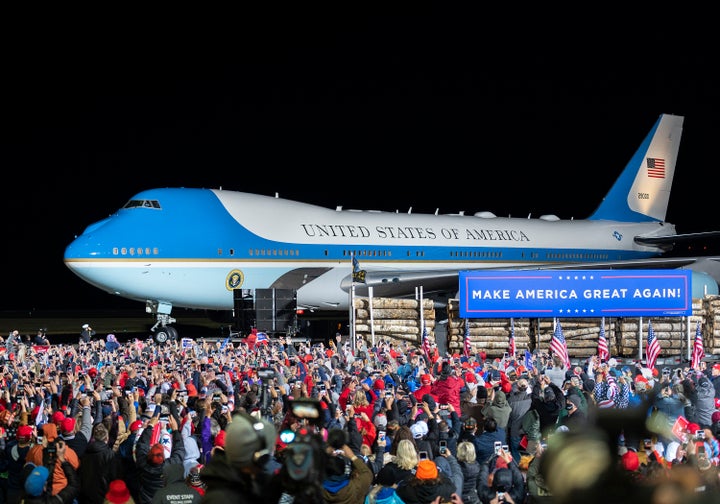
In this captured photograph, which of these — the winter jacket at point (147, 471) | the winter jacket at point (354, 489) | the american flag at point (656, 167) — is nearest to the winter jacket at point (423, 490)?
the winter jacket at point (354, 489)

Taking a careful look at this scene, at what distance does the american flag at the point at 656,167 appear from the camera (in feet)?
150

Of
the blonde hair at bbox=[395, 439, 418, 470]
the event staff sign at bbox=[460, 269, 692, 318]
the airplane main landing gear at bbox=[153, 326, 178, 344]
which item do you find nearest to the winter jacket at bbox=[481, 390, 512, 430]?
the blonde hair at bbox=[395, 439, 418, 470]

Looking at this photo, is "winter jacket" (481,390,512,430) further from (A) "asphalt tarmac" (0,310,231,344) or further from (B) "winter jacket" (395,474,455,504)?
(A) "asphalt tarmac" (0,310,231,344)

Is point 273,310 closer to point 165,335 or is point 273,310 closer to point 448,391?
point 165,335

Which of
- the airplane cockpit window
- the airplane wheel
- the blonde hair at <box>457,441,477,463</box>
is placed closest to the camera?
the blonde hair at <box>457,441,477,463</box>

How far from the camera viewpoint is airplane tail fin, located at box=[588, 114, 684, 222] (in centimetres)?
4491

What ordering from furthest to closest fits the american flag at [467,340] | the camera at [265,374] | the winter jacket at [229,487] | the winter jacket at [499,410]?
1. the american flag at [467,340]
2. the camera at [265,374]
3. the winter jacket at [499,410]
4. the winter jacket at [229,487]

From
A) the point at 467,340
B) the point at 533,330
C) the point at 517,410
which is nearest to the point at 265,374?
the point at 517,410

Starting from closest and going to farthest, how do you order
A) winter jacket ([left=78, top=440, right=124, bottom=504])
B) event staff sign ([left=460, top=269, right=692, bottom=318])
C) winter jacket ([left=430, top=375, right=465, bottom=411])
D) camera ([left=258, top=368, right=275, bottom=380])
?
winter jacket ([left=78, top=440, right=124, bottom=504]), winter jacket ([left=430, top=375, right=465, bottom=411]), camera ([left=258, top=368, right=275, bottom=380]), event staff sign ([left=460, top=269, right=692, bottom=318])

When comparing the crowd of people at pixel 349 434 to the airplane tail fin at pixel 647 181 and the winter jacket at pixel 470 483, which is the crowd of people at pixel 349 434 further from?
the airplane tail fin at pixel 647 181

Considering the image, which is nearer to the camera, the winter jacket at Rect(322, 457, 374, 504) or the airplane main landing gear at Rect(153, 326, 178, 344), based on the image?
the winter jacket at Rect(322, 457, 374, 504)

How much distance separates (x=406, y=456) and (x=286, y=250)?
78.8 ft

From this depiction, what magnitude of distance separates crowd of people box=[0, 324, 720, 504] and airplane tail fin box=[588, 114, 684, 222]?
2809 cm

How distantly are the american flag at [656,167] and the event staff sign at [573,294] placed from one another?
19724 mm
